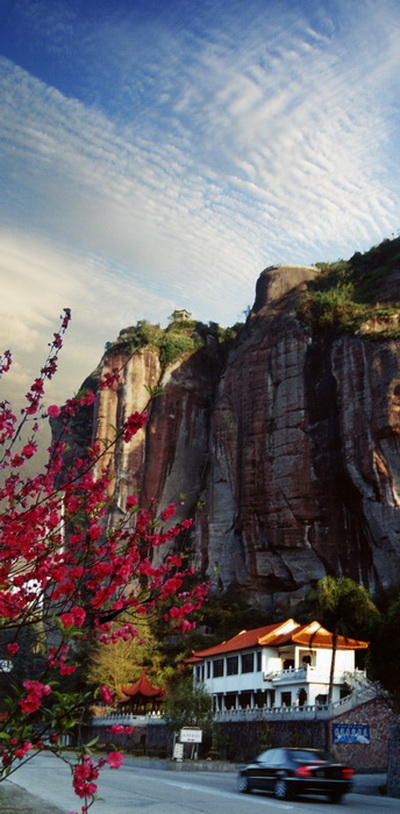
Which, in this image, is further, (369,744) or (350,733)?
(369,744)

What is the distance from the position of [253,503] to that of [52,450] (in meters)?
60.6

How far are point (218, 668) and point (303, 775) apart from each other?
36.6 metres

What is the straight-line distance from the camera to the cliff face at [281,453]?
60312 millimetres

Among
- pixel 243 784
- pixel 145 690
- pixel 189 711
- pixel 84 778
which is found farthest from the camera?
pixel 145 690

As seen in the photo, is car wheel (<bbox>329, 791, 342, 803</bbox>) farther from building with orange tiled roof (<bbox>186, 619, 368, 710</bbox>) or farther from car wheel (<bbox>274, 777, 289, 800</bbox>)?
building with orange tiled roof (<bbox>186, 619, 368, 710</bbox>)

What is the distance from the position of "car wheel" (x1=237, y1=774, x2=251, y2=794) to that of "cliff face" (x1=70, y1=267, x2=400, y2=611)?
116ft

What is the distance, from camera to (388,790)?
2275 cm

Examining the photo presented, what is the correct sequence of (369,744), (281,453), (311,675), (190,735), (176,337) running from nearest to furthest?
(369,744) → (190,735) → (311,675) → (281,453) → (176,337)

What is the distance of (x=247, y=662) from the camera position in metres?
50.7

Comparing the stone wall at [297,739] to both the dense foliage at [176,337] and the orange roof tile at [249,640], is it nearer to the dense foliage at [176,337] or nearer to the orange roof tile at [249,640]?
the orange roof tile at [249,640]

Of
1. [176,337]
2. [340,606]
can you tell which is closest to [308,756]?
[340,606]

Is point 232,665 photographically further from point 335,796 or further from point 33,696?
point 33,696

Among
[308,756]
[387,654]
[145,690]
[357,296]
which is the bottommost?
[308,756]

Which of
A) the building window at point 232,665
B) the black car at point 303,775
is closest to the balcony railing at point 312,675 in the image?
the building window at point 232,665
